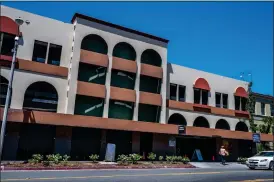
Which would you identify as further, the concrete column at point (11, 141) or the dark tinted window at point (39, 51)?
the dark tinted window at point (39, 51)

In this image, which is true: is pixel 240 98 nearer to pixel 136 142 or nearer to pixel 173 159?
pixel 173 159

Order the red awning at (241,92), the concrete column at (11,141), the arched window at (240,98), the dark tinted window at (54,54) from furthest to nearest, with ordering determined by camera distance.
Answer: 1. the arched window at (240,98)
2. the red awning at (241,92)
3. the dark tinted window at (54,54)
4. the concrete column at (11,141)

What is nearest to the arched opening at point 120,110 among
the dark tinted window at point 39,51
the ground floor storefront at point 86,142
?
the ground floor storefront at point 86,142

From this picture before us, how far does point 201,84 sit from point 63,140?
56.2 feet

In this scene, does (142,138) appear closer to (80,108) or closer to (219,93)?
(80,108)

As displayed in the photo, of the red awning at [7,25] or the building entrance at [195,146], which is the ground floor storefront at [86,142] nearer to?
the building entrance at [195,146]

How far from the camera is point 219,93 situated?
35.1 metres

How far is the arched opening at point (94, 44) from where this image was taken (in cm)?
2672

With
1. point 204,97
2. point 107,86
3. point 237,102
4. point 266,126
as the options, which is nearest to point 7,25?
point 107,86

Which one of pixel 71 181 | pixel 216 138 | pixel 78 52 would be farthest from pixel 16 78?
pixel 216 138

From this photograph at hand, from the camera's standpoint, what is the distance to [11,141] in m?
22.3

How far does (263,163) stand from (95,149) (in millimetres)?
14081

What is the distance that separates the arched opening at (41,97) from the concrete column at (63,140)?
186cm

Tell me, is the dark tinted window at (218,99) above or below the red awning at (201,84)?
below
